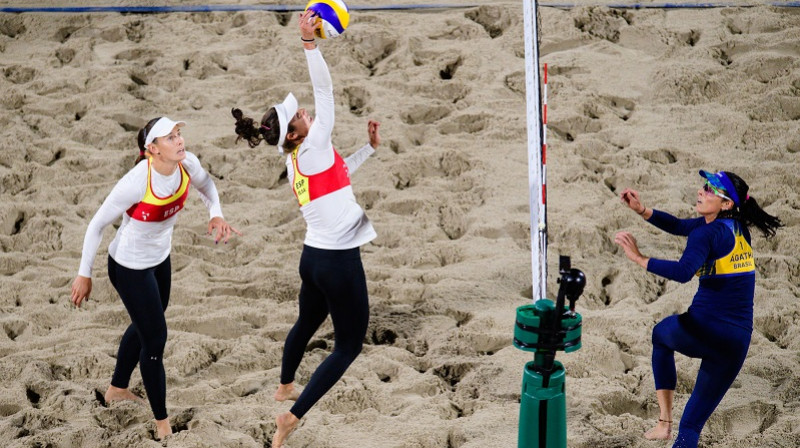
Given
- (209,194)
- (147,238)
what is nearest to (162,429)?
(147,238)

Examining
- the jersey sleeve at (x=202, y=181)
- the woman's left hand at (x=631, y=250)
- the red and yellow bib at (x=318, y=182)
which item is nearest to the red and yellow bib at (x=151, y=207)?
the jersey sleeve at (x=202, y=181)

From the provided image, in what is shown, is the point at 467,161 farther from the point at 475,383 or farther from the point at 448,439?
the point at 448,439

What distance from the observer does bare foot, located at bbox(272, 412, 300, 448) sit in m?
4.24

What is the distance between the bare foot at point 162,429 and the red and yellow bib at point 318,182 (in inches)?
46.2

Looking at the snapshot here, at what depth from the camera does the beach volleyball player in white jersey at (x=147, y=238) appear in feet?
14.1

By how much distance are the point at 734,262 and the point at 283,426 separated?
80.5 inches

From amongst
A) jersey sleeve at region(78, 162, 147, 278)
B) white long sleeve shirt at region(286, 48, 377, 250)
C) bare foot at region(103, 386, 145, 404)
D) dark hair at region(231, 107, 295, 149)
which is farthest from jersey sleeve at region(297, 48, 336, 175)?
bare foot at region(103, 386, 145, 404)

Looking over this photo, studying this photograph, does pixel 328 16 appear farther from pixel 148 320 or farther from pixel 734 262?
pixel 734 262

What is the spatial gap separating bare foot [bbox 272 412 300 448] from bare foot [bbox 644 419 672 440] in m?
1.55

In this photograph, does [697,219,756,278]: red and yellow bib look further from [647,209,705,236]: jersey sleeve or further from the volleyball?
the volleyball

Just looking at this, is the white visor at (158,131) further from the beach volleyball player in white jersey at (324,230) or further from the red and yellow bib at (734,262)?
the red and yellow bib at (734,262)

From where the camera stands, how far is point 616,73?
25.1 ft

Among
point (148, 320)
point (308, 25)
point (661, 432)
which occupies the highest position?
point (308, 25)

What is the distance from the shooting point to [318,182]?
14.2 ft
